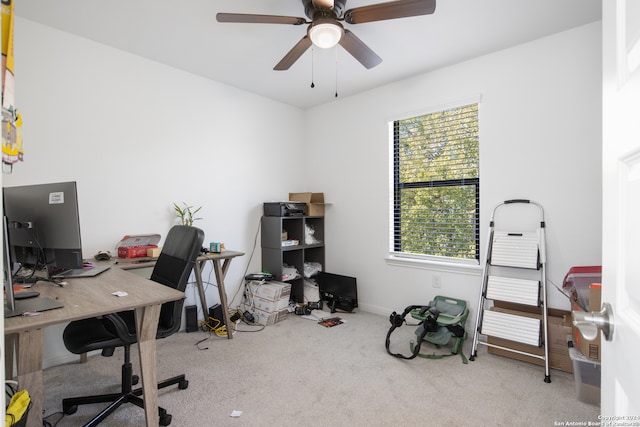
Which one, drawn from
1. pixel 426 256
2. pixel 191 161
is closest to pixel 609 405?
pixel 426 256

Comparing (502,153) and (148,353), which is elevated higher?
(502,153)

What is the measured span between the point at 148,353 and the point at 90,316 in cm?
38

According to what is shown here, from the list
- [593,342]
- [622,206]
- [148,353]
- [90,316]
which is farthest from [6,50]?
[593,342]

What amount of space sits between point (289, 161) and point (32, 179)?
2546mm

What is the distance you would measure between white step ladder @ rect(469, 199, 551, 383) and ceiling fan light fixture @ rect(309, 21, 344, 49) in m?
1.92

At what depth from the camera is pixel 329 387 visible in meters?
2.11

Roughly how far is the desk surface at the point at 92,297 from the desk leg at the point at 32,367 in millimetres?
108

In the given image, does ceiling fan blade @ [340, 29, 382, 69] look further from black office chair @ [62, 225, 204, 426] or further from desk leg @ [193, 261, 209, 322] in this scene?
desk leg @ [193, 261, 209, 322]

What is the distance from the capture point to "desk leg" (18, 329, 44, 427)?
4.03 ft

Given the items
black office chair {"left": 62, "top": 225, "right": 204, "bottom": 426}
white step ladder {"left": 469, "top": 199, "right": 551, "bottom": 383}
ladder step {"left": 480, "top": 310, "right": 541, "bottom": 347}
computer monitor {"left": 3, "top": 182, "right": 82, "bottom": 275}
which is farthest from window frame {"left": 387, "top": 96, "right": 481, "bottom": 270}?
computer monitor {"left": 3, "top": 182, "right": 82, "bottom": 275}

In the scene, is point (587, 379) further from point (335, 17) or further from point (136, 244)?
point (136, 244)

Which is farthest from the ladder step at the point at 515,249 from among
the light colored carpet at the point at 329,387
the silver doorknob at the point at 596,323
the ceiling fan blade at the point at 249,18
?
the ceiling fan blade at the point at 249,18

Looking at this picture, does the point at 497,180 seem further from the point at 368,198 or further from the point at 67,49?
the point at 67,49

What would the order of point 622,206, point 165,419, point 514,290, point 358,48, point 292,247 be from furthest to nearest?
1. point 292,247
2. point 514,290
3. point 358,48
4. point 165,419
5. point 622,206
